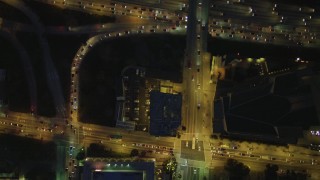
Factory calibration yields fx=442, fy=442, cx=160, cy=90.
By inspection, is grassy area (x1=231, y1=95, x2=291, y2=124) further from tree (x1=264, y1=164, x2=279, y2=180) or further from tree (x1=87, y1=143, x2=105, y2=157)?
tree (x1=87, y1=143, x2=105, y2=157)

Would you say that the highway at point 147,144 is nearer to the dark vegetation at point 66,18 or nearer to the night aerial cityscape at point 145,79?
the night aerial cityscape at point 145,79

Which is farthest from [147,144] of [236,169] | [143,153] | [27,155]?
[27,155]

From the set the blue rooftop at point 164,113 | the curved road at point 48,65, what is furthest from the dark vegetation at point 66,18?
the blue rooftop at point 164,113

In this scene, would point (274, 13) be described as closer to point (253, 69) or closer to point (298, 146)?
Answer: point (253, 69)

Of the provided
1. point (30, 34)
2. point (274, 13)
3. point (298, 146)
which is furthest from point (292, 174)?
point (30, 34)

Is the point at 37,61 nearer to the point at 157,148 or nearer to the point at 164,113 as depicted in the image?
the point at 164,113

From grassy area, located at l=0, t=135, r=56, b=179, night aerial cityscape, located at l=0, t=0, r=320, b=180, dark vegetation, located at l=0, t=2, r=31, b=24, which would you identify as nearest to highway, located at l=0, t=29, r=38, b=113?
night aerial cityscape, located at l=0, t=0, r=320, b=180
